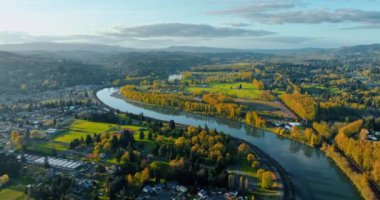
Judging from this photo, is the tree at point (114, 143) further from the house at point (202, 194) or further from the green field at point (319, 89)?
the green field at point (319, 89)

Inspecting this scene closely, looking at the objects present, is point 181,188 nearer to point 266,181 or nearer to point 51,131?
point 266,181

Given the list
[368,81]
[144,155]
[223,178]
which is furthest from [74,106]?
[368,81]

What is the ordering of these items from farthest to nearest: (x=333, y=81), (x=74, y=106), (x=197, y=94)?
(x=333, y=81), (x=197, y=94), (x=74, y=106)

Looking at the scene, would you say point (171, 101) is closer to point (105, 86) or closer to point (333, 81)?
point (105, 86)

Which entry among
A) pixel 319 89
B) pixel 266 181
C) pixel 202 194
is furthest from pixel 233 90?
pixel 202 194

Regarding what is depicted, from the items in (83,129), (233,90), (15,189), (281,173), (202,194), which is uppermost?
(233,90)

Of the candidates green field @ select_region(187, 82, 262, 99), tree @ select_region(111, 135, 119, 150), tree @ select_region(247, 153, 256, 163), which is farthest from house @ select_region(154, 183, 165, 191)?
green field @ select_region(187, 82, 262, 99)

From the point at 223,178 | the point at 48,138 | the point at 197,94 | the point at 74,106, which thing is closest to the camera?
the point at 223,178
